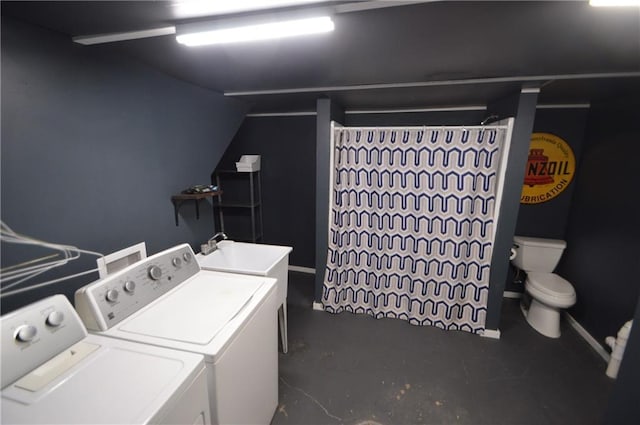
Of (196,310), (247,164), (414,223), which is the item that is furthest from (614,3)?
(247,164)

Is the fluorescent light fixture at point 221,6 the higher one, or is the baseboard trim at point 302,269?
the fluorescent light fixture at point 221,6

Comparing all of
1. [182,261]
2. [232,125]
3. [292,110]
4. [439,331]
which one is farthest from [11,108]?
[439,331]

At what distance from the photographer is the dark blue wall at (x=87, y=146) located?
1.02m

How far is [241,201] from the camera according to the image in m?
3.46

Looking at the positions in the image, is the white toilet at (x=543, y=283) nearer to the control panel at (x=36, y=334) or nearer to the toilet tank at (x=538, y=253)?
the toilet tank at (x=538, y=253)

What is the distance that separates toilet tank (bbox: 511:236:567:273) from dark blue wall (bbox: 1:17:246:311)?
3.13 metres

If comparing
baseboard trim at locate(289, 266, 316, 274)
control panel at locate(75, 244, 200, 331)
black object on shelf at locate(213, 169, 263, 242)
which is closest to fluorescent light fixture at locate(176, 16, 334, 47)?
control panel at locate(75, 244, 200, 331)

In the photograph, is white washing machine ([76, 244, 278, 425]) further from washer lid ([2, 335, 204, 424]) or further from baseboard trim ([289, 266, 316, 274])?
baseboard trim ([289, 266, 316, 274])

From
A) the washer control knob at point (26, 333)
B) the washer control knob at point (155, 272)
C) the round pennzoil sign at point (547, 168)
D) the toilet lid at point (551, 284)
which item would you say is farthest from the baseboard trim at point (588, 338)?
the washer control knob at point (26, 333)

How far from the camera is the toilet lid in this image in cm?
226

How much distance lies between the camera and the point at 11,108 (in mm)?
993

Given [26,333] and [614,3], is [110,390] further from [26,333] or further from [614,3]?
[614,3]

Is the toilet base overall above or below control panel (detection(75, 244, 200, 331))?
below

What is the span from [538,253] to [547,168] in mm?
866
